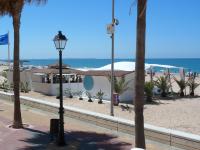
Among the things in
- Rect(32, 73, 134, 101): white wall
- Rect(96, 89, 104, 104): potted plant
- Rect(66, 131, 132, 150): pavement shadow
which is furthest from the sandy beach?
Rect(66, 131, 132, 150): pavement shadow

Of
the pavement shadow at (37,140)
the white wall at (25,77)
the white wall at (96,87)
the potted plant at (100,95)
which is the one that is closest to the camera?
the pavement shadow at (37,140)

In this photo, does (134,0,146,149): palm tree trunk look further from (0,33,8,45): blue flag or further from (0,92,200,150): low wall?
(0,33,8,45): blue flag

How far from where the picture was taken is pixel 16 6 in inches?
553

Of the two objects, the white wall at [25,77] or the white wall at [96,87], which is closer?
the white wall at [96,87]

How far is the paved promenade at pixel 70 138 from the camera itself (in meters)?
11.4

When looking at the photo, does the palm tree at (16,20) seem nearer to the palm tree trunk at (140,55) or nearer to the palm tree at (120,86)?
the palm tree trunk at (140,55)

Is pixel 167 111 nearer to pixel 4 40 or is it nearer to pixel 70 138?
pixel 70 138

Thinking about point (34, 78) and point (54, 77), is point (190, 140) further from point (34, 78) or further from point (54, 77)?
point (34, 78)

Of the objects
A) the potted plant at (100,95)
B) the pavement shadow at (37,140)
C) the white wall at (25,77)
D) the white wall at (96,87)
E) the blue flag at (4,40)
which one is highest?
the blue flag at (4,40)

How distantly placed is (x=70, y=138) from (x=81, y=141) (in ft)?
1.95

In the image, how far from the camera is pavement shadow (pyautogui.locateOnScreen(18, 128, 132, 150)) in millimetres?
11312

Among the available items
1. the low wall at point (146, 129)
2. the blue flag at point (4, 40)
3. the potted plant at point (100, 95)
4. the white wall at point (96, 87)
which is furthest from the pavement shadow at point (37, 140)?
the blue flag at point (4, 40)

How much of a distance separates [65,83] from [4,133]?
51.6 feet

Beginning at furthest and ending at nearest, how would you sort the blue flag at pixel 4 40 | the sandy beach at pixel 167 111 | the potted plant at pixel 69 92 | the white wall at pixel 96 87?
the blue flag at pixel 4 40, the potted plant at pixel 69 92, the white wall at pixel 96 87, the sandy beach at pixel 167 111
